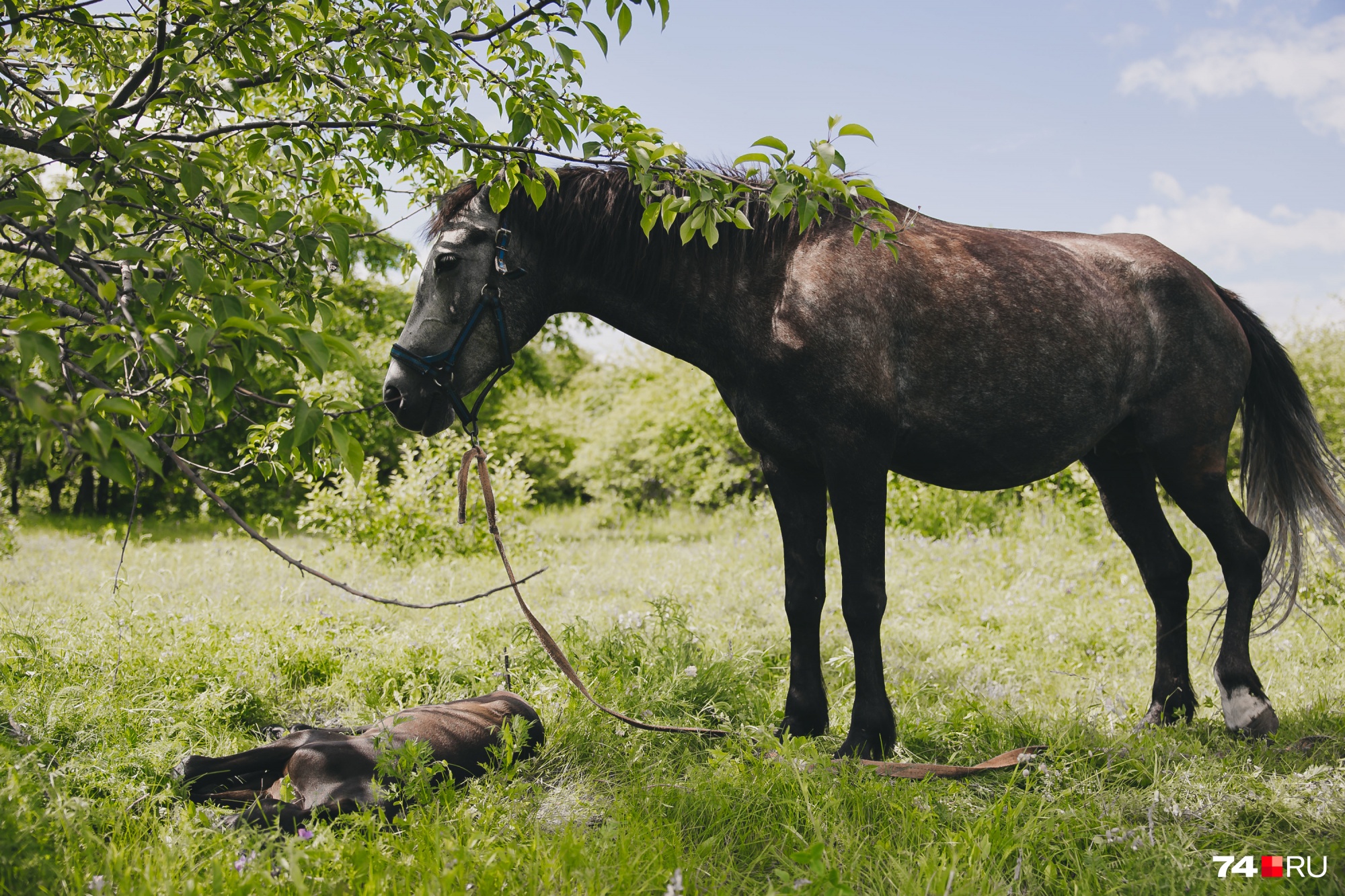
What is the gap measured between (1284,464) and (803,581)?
2.48m

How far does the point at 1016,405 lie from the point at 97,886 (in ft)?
11.0

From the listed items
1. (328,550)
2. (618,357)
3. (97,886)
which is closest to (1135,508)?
(97,886)

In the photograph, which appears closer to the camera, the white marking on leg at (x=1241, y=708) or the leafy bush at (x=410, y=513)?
the white marking on leg at (x=1241, y=708)

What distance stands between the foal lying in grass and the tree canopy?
983 millimetres

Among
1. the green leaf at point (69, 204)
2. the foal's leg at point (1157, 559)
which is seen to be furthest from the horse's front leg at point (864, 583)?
the green leaf at point (69, 204)

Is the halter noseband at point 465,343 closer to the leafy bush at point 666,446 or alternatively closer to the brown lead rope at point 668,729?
the brown lead rope at point 668,729

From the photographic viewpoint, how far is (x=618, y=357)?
20875 millimetres

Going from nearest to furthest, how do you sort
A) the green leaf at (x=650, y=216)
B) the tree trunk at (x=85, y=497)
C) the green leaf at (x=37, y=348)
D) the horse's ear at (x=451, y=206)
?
the green leaf at (x=37, y=348), the green leaf at (x=650, y=216), the horse's ear at (x=451, y=206), the tree trunk at (x=85, y=497)

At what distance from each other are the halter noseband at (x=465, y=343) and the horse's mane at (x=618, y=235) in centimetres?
17

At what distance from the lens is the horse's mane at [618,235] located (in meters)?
3.08

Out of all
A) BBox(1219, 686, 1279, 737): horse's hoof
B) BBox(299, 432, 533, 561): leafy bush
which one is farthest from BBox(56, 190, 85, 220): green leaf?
BBox(299, 432, 533, 561): leafy bush

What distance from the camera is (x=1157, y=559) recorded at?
371 cm

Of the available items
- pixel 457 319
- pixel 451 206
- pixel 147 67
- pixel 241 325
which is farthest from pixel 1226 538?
pixel 147 67

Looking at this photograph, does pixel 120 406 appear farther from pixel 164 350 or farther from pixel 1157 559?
pixel 1157 559
